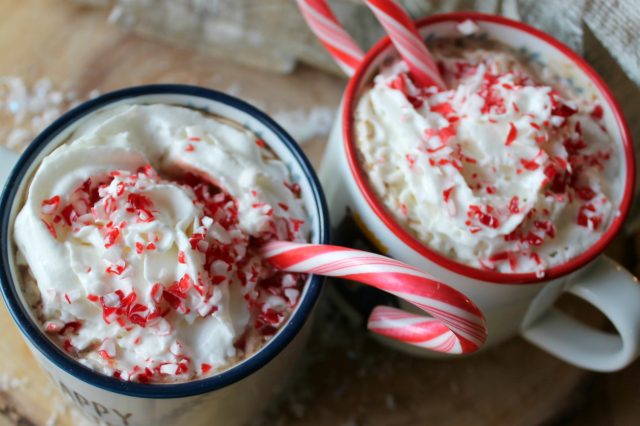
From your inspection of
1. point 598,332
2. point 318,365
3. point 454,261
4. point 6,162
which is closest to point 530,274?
point 454,261

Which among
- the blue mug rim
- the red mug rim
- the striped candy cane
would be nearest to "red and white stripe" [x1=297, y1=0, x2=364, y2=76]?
the red mug rim

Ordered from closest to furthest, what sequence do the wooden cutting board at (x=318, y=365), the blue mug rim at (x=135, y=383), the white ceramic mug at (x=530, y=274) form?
the blue mug rim at (x=135, y=383), the white ceramic mug at (x=530, y=274), the wooden cutting board at (x=318, y=365)

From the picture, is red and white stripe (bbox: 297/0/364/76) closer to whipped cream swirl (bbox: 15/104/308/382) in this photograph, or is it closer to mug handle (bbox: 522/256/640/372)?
whipped cream swirl (bbox: 15/104/308/382)

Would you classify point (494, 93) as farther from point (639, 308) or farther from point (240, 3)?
point (240, 3)

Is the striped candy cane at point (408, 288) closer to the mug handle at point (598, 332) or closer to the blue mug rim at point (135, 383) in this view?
the blue mug rim at point (135, 383)

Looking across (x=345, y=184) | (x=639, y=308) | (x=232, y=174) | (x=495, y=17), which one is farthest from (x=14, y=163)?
(x=639, y=308)

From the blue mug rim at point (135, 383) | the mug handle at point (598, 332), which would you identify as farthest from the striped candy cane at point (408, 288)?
the mug handle at point (598, 332)

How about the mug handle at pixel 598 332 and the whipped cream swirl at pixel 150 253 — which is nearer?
the whipped cream swirl at pixel 150 253
